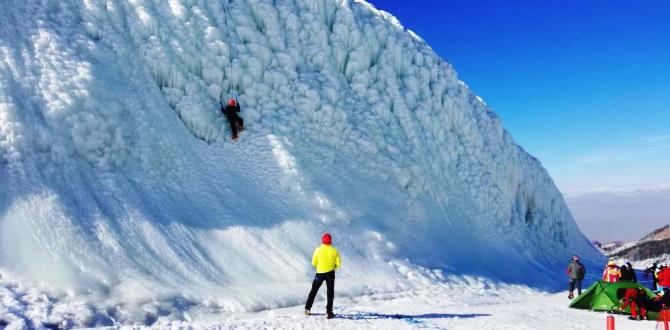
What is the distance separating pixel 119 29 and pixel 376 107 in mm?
7779

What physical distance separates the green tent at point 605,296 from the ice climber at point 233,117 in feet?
29.8

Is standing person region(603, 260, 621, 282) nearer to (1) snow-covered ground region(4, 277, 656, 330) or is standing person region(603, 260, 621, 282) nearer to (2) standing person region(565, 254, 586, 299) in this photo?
(2) standing person region(565, 254, 586, 299)

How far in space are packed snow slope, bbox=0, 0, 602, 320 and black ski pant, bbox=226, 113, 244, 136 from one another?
1.08 ft

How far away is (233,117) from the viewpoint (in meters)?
12.9

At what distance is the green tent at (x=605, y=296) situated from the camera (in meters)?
10.7

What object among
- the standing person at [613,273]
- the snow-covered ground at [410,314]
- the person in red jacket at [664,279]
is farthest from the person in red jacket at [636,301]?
the standing person at [613,273]

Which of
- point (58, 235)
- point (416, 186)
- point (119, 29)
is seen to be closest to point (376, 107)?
point (416, 186)

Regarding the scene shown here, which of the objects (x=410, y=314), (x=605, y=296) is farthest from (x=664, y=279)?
(x=410, y=314)

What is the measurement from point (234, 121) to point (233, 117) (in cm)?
11

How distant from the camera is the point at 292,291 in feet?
31.6

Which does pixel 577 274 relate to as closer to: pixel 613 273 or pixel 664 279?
pixel 613 273

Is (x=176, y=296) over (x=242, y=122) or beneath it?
beneath

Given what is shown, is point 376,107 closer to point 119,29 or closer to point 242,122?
point 242,122

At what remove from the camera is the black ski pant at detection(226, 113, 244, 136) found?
1291cm
